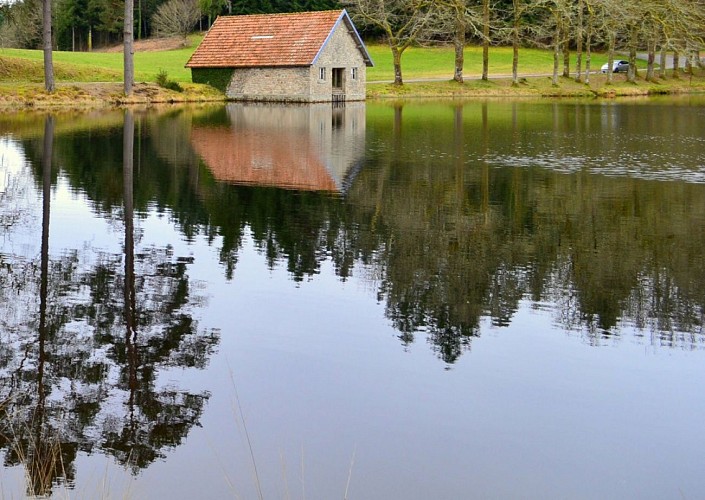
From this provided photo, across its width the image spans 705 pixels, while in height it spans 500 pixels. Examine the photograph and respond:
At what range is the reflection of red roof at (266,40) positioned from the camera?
5450 cm

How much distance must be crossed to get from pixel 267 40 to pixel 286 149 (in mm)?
29895

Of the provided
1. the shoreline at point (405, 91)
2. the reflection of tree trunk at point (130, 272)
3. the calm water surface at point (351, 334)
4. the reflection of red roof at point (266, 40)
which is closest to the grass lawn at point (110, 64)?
the reflection of red roof at point (266, 40)

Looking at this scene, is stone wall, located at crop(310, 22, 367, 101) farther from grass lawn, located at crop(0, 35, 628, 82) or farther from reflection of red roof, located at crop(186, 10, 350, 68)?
grass lawn, located at crop(0, 35, 628, 82)

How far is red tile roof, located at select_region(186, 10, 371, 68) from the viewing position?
54.5 meters

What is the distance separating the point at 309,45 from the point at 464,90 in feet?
49.1

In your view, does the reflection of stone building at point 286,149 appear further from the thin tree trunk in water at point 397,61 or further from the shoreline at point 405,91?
the thin tree trunk in water at point 397,61

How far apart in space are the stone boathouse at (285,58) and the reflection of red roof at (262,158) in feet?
70.6

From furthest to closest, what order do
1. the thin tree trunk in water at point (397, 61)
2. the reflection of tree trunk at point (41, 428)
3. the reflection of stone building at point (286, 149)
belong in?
the thin tree trunk in water at point (397, 61)
the reflection of stone building at point (286, 149)
the reflection of tree trunk at point (41, 428)

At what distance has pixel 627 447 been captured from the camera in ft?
24.4

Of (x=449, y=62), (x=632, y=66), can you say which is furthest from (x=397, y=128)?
(x=449, y=62)

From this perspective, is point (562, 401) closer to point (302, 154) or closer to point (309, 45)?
point (302, 154)

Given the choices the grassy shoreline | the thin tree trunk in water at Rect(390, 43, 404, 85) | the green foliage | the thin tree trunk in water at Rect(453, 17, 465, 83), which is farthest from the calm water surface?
the thin tree trunk in water at Rect(453, 17, 465, 83)

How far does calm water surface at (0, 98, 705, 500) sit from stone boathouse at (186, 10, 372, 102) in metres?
33.0

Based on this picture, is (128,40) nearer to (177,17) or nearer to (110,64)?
(110,64)
